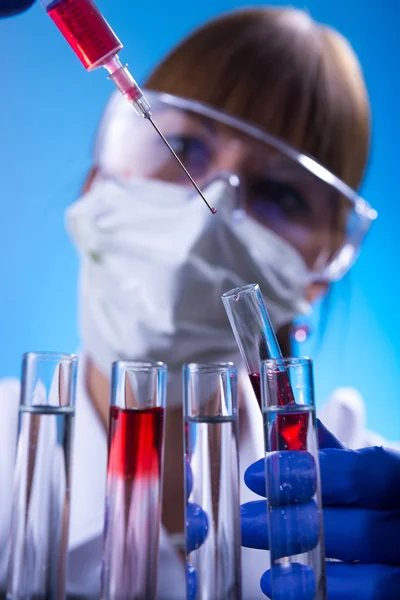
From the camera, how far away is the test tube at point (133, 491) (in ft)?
1.71

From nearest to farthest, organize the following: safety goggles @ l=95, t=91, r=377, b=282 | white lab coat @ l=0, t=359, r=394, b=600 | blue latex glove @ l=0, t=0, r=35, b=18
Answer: blue latex glove @ l=0, t=0, r=35, b=18 < white lab coat @ l=0, t=359, r=394, b=600 < safety goggles @ l=95, t=91, r=377, b=282

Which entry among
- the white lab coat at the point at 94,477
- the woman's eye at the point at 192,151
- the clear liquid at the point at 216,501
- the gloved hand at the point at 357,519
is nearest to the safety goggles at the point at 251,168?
the woman's eye at the point at 192,151

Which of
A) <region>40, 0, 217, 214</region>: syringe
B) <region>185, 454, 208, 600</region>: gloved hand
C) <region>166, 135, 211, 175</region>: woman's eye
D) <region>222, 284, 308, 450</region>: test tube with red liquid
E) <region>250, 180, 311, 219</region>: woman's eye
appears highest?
<region>166, 135, 211, 175</region>: woman's eye

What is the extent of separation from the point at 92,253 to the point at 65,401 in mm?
1007

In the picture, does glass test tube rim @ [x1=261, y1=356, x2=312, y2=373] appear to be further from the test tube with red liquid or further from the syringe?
the syringe

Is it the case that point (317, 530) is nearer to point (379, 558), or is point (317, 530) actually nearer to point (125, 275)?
point (379, 558)

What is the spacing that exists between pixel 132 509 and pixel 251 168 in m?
1.20

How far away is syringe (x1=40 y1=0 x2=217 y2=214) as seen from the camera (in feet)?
2.22

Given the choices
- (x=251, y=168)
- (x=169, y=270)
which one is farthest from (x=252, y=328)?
(x=251, y=168)

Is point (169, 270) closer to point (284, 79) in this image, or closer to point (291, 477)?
point (284, 79)

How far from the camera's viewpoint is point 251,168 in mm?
1574

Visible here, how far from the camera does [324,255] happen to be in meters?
1.62

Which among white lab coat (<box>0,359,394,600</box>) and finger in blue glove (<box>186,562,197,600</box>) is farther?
white lab coat (<box>0,359,394,600</box>)

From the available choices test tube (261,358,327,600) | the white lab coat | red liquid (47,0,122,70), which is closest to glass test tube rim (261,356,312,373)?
test tube (261,358,327,600)
